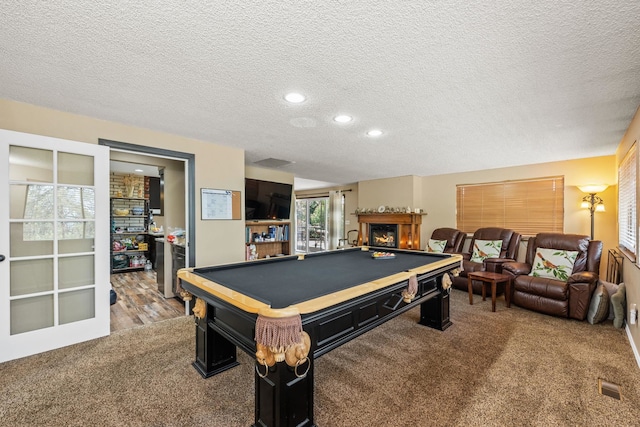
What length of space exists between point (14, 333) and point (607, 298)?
6067mm

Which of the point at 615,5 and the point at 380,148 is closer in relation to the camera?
the point at 615,5

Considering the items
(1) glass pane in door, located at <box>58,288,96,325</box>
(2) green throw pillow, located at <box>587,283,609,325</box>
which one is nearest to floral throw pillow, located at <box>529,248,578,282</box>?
(2) green throw pillow, located at <box>587,283,609,325</box>

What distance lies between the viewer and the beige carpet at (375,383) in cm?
175

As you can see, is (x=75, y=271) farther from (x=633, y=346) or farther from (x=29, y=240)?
(x=633, y=346)

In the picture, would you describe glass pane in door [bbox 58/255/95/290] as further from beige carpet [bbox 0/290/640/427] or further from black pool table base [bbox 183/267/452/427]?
black pool table base [bbox 183/267/452/427]

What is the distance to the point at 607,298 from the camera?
3275 mm

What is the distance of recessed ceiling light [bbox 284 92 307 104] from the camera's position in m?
2.23

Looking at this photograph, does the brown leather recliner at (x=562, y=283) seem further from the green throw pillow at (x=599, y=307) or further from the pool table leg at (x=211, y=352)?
the pool table leg at (x=211, y=352)

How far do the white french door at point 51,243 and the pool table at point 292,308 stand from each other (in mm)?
1312

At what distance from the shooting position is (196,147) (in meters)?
3.56

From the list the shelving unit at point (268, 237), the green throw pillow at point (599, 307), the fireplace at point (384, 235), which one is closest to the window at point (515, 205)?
the fireplace at point (384, 235)

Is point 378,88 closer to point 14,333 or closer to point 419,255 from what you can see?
point 419,255

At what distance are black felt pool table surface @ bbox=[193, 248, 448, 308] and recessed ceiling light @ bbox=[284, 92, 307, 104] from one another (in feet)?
4.84

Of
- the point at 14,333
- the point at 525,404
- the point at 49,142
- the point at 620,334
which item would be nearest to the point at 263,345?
the point at 525,404
